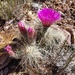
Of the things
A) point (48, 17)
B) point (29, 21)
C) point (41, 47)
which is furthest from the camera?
point (29, 21)

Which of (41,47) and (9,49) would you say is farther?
(41,47)

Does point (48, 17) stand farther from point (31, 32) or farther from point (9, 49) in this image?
point (9, 49)

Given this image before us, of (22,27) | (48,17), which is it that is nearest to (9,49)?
(22,27)

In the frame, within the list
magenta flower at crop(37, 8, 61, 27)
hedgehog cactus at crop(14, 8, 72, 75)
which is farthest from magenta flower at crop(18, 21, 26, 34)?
magenta flower at crop(37, 8, 61, 27)

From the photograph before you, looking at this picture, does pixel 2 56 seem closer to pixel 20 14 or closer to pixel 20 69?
pixel 20 69

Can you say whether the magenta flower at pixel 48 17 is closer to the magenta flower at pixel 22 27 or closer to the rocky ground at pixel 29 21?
the magenta flower at pixel 22 27

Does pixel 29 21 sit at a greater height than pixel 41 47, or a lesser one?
greater

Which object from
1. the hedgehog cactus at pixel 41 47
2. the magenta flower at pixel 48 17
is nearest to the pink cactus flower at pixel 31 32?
the hedgehog cactus at pixel 41 47

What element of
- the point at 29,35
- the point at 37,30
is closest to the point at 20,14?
the point at 37,30

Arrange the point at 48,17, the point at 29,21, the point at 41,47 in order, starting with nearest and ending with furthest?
the point at 48,17 → the point at 41,47 → the point at 29,21

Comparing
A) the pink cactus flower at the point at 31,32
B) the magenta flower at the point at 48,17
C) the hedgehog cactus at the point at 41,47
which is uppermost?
the magenta flower at the point at 48,17

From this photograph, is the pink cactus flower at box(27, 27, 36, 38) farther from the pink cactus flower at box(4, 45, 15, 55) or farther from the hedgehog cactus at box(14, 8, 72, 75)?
the pink cactus flower at box(4, 45, 15, 55)

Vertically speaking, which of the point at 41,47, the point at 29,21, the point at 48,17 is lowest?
the point at 41,47
